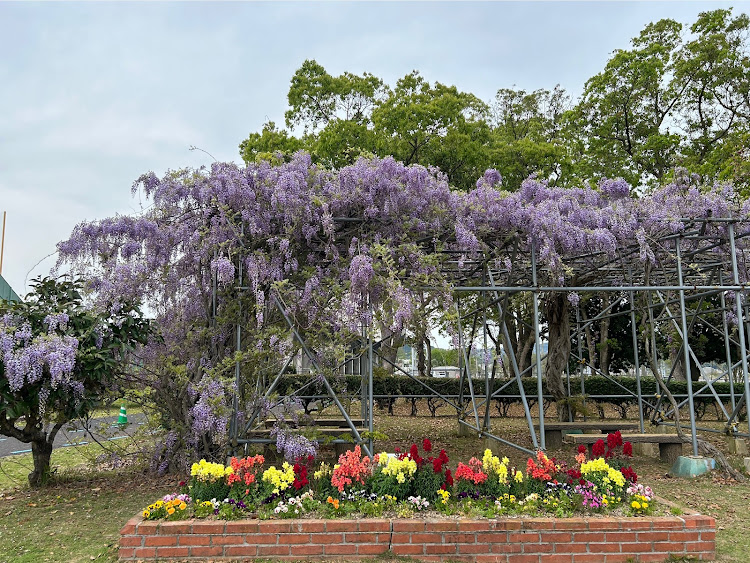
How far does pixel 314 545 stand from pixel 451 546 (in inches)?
38.3

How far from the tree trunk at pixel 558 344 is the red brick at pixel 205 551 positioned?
7.95 m

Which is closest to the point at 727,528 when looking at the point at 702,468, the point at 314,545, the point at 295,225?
the point at 702,468

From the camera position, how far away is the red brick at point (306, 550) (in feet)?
13.7

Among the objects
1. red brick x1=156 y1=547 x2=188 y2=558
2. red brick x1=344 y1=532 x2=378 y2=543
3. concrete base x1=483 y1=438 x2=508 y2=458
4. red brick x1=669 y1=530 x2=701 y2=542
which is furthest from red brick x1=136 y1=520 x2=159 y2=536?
concrete base x1=483 y1=438 x2=508 y2=458

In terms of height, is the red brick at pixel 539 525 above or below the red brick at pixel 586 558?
above

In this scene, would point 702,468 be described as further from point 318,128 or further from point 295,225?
point 318,128

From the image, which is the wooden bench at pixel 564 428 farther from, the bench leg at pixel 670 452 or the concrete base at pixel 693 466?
the concrete base at pixel 693 466

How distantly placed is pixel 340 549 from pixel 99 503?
11.0 ft

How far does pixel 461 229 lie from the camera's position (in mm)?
7023

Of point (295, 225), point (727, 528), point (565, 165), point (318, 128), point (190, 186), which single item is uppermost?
point (318, 128)

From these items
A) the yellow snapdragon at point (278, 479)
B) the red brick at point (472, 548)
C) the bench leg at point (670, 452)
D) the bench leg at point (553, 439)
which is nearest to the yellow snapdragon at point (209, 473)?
the yellow snapdragon at point (278, 479)

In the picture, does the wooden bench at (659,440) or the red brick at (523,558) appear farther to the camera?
the wooden bench at (659,440)

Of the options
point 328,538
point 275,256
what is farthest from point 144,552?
point 275,256

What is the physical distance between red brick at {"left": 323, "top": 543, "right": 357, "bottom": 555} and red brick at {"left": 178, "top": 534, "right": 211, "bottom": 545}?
0.83 meters
